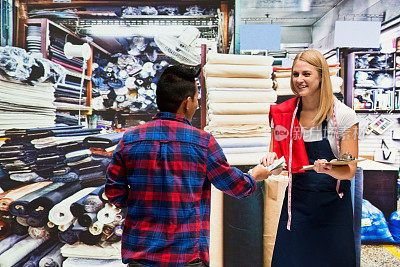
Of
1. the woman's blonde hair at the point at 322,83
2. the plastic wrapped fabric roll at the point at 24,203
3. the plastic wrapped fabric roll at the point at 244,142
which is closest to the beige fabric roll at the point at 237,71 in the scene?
Result: the plastic wrapped fabric roll at the point at 244,142

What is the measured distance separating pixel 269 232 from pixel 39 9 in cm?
257

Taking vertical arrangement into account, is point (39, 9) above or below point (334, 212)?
above

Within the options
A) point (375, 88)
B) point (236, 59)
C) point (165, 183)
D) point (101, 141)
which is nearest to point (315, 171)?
point (165, 183)

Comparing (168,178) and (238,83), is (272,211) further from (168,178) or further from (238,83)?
(168,178)

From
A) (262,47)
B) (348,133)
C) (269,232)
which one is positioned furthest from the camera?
(262,47)

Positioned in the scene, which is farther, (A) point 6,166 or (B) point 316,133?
(A) point 6,166

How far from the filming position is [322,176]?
162 cm

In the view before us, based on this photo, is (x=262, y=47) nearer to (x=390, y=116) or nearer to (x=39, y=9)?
(x=39, y=9)

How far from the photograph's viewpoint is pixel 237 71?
2.37m

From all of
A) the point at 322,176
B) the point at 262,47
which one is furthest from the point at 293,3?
the point at 322,176

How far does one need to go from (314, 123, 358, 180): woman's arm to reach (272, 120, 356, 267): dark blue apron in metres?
0.08

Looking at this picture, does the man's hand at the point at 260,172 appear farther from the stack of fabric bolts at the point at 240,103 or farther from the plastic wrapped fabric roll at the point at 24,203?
the plastic wrapped fabric roll at the point at 24,203

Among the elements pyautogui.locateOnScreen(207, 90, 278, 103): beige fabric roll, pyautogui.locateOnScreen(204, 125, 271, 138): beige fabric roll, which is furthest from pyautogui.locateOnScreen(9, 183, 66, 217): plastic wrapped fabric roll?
pyautogui.locateOnScreen(207, 90, 278, 103): beige fabric roll

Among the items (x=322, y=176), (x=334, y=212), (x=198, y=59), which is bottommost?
(x=334, y=212)
